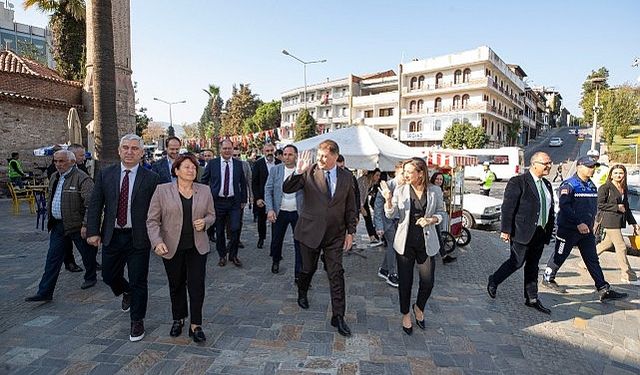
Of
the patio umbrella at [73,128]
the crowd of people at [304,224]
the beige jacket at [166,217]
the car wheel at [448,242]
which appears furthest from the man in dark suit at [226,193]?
the patio umbrella at [73,128]

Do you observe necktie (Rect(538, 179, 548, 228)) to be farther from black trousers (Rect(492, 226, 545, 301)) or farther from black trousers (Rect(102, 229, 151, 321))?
black trousers (Rect(102, 229, 151, 321))

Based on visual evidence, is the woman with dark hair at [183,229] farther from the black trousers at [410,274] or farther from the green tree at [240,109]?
the green tree at [240,109]

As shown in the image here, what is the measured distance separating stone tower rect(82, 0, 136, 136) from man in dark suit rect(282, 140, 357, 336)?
51.1 feet

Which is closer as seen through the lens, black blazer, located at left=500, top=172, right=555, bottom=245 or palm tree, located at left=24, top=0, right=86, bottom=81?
black blazer, located at left=500, top=172, right=555, bottom=245

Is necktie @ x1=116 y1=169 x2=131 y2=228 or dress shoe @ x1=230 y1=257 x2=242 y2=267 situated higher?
necktie @ x1=116 y1=169 x2=131 y2=228

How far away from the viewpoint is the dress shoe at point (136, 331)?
3413mm

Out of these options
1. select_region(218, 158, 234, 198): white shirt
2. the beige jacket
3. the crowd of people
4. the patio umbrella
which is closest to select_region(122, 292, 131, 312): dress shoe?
the crowd of people

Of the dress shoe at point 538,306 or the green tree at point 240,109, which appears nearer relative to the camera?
the dress shoe at point 538,306

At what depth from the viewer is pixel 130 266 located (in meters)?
3.46

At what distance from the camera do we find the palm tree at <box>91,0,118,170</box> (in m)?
6.83

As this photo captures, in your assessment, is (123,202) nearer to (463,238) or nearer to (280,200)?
(280,200)

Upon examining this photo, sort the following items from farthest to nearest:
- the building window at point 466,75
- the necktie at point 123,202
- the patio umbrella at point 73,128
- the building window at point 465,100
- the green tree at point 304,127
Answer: the green tree at point 304,127 < the building window at point 465,100 < the building window at point 466,75 < the patio umbrella at point 73,128 < the necktie at point 123,202

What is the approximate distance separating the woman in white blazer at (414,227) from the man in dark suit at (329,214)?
1.38 feet

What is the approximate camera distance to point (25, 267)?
5.55 meters
